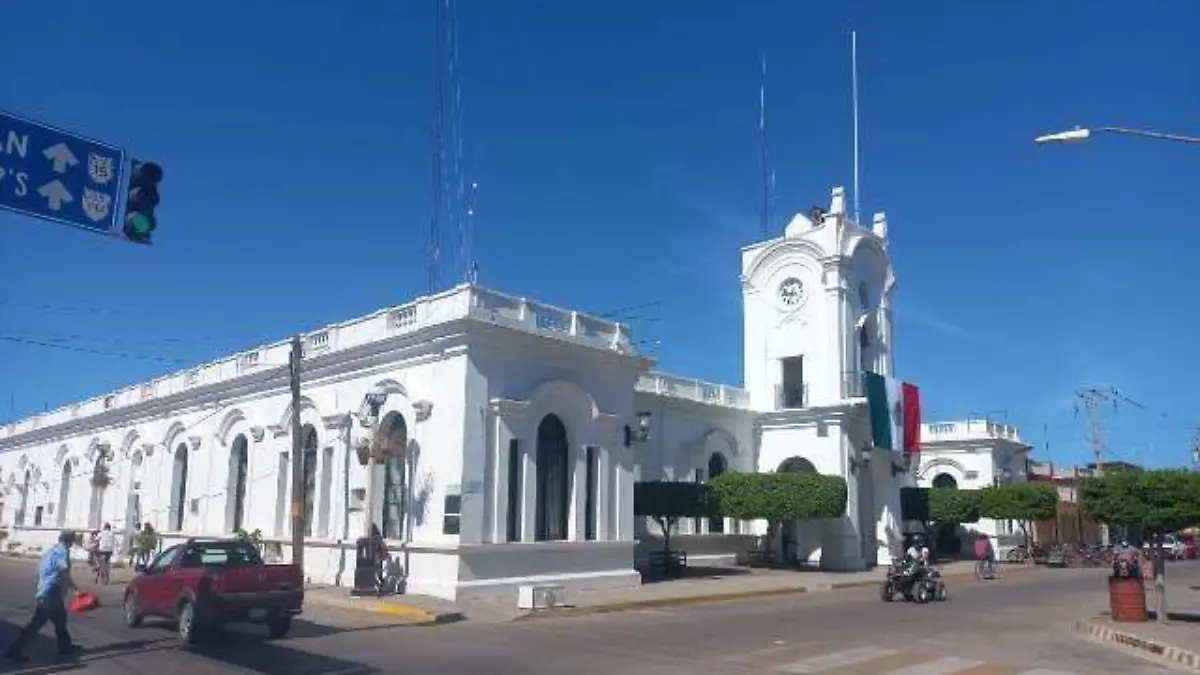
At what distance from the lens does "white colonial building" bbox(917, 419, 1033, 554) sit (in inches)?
1901

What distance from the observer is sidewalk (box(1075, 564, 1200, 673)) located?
14812 millimetres

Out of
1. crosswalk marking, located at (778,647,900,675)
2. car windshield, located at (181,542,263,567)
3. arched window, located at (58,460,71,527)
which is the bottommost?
crosswalk marking, located at (778,647,900,675)

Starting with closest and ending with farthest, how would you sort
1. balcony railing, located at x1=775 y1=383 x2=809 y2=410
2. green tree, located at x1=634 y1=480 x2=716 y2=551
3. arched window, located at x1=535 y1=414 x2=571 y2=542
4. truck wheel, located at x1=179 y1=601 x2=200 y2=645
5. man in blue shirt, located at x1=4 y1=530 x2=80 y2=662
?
man in blue shirt, located at x1=4 y1=530 x2=80 y2=662 < truck wheel, located at x1=179 y1=601 x2=200 y2=645 < arched window, located at x1=535 y1=414 x2=571 y2=542 < green tree, located at x1=634 y1=480 x2=716 y2=551 < balcony railing, located at x1=775 y1=383 x2=809 y2=410

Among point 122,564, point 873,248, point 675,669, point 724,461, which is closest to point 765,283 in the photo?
point 873,248

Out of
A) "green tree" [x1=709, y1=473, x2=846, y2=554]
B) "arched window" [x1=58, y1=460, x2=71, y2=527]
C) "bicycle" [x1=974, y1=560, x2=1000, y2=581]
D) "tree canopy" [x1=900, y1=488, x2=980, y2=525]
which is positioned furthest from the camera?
"arched window" [x1=58, y1=460, x2=71, y2=527]

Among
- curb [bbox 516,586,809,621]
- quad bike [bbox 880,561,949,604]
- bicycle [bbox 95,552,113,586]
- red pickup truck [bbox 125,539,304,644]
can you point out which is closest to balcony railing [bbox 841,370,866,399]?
curb [bbox 516,586,809,621]

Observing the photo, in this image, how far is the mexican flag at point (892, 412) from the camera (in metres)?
36.9

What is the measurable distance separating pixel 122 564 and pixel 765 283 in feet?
86.1

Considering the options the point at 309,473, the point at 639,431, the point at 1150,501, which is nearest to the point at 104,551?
the point at 309,473

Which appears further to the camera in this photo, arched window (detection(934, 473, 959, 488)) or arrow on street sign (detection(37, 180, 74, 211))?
arched window (detection(934, 473, 959, 488))

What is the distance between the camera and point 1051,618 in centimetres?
2116

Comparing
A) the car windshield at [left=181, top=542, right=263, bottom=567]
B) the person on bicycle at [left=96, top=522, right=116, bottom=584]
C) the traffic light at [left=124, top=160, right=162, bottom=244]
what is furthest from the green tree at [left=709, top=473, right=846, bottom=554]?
the traffic light at [left=124, top=160, right=162, bottom=244]

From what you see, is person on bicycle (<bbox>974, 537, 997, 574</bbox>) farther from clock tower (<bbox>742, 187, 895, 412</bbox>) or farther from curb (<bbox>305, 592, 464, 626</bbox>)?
curb (<bbox>305, 592, 464, 626</bbox>)

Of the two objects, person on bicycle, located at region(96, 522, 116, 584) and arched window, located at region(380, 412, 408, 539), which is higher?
arched window, located at region(380, 412, 408, 539)
